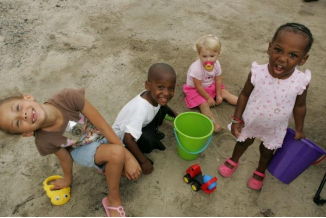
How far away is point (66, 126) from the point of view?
66.9 inches

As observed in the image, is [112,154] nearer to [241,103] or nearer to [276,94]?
[241,103]

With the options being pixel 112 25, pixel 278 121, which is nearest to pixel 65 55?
pixel 112 25

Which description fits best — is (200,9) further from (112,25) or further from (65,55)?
(65,55)

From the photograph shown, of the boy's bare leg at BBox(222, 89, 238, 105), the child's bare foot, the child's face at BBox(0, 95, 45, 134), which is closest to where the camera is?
the child's face at BBox(0, 95, 45, 134)

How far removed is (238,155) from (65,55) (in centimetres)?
249

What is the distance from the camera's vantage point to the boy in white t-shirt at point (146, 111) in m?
1.95

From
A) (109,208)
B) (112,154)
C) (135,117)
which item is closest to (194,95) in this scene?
(135,117)

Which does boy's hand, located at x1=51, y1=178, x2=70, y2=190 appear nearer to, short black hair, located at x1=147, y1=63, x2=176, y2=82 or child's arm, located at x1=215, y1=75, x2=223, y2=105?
short black hair, located at x1=147, y1=63, x2=176, y2=82

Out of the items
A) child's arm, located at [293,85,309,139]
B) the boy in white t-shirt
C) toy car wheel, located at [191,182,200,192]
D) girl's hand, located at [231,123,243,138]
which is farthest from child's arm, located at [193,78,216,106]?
child's arm, located at [293,85,309,139]

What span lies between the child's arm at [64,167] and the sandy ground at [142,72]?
0.47ft

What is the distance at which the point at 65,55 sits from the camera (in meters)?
3.39

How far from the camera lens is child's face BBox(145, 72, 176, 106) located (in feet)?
6.48

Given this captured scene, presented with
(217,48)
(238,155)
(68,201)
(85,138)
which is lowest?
(68,201)

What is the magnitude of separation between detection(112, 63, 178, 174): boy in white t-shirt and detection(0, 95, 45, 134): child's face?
2.07 ft
